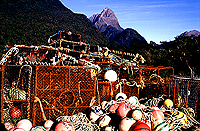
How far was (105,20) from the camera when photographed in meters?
73.9

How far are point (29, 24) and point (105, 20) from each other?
4841 centimetres

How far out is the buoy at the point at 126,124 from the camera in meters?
4.00

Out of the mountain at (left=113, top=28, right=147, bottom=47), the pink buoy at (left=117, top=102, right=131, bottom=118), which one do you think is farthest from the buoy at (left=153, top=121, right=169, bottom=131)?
the mountain at (left=113, top=28, right=147, bottom=47)

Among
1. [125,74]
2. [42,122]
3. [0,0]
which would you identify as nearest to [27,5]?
[0,0]

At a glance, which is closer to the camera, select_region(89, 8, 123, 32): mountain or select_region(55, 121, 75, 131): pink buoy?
select_region(55, 121, 75, 131): pink buoy

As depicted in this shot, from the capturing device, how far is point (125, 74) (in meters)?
8.33

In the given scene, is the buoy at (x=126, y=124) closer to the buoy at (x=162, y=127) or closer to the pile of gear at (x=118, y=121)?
the pile of gear at (x=118, y=121)

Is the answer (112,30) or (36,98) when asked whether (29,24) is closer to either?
(36,98)

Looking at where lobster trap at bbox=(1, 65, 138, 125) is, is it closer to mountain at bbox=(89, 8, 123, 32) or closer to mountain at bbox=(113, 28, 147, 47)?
mountain at bbox=(113, 28, 147, 47)

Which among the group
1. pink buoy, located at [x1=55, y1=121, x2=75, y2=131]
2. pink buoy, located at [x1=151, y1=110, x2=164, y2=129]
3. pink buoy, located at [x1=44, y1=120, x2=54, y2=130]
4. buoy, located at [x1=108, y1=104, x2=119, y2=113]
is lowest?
pink buoy, located at [x1=44, y1=120, x2=54, y2=130]

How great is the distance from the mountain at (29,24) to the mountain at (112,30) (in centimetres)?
1048

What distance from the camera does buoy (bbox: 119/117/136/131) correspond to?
4004mm

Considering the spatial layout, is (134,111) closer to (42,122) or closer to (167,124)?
(167,124)

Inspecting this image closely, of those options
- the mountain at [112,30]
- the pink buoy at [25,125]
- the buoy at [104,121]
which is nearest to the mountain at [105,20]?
the mountain at [112,30]
